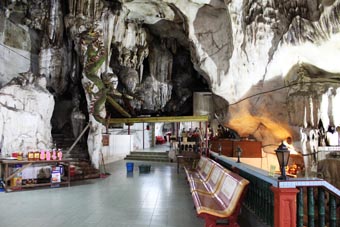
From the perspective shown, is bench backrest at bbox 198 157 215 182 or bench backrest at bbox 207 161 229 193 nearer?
bench backrest at bbox 207 161 229 193

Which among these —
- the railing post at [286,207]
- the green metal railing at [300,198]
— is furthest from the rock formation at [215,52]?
the railing post at [286,207]

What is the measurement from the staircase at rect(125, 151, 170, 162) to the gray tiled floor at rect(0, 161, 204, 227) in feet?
23.8

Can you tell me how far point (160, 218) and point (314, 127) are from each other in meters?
6.14

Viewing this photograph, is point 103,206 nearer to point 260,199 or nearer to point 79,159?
point 260,199

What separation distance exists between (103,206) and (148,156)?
33.2 ft

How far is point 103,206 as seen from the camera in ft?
16.5

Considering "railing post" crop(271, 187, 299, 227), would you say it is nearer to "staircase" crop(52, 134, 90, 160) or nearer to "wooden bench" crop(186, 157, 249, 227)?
"wooden bench" crop(186, 157, 249, 227)

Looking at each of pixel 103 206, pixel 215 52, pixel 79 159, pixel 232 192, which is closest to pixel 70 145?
pixel 79 159

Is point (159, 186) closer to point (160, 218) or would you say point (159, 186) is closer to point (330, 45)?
point (160, 218)

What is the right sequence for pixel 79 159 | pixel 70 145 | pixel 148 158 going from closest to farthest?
1. pixel 79 159
2. pixel 70 145
3. pixel 148 158

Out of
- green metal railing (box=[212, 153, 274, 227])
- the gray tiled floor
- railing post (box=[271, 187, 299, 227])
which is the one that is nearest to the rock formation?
the gray tiled floor

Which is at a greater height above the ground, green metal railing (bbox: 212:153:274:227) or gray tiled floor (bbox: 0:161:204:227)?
green metal railing (bbox: 212:153:274:227)

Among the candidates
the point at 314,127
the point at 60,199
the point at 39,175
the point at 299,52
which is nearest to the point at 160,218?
the point at 60,199

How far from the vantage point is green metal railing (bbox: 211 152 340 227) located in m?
2.53
